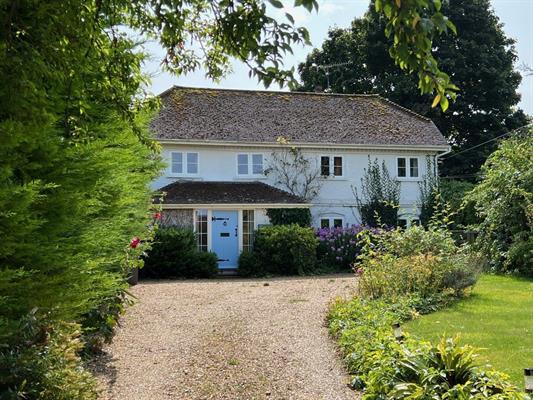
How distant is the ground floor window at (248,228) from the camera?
21.9 meters

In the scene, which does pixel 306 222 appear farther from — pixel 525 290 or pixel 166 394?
pixel 166 394

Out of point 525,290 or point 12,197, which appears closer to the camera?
point 12,197

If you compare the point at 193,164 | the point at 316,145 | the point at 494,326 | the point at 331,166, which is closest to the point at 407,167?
the point at 331,166

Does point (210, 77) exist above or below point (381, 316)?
above

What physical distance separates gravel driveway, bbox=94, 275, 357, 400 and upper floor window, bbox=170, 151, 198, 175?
10775mm

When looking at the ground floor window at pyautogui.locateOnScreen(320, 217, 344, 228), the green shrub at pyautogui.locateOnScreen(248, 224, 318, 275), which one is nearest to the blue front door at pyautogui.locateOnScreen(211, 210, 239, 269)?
the green shrub at pyautogui.locateOnScreen(248, 224, 318, 275)

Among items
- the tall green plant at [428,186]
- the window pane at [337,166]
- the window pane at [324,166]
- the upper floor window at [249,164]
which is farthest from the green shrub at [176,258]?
the tall green plant at [428,186]

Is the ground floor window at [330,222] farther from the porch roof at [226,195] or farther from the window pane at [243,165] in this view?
the window pane at [243,165]

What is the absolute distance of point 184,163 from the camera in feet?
75.2

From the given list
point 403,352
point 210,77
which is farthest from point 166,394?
point 210,77

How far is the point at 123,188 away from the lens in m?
7.05

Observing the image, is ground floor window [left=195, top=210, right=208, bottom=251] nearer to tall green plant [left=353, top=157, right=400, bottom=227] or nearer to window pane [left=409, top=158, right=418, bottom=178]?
tall green plant [left=353, top=157, right=400, bottom=227]

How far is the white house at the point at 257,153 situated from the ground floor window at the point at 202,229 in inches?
1.6

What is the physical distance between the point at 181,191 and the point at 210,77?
52.7 ft
